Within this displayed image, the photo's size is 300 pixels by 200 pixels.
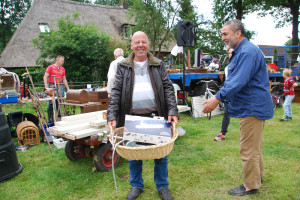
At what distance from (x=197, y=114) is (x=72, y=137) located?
5332 millimetres

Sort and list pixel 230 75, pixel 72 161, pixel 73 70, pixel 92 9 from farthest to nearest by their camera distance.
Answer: pixel 92 9
pixel 73 70
pixel 72 161
pixel 230 75

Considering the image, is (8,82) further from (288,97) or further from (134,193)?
(288,97)

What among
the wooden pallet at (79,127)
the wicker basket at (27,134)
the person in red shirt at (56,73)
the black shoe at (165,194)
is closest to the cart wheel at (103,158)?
the wooden pallet at (79,127)

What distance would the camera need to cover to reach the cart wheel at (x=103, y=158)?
11.6ft

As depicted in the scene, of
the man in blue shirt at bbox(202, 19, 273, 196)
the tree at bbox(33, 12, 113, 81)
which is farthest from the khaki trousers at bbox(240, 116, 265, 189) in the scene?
the tree at bbox(33, 12, 113, 81)

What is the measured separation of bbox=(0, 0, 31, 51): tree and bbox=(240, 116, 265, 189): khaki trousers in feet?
112

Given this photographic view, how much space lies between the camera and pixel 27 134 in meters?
5.13

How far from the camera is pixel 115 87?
261 centimetres

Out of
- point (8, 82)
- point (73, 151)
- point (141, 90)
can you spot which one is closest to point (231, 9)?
point (8, 82)

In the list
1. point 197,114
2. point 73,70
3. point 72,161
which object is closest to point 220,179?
point 72,161

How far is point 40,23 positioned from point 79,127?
2122 cm

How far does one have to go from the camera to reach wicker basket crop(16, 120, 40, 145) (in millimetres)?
5020

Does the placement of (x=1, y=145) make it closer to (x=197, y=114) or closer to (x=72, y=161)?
(x=72, y=161)

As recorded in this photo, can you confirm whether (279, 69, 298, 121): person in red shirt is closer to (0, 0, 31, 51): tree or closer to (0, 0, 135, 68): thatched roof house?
(0, 0, 135, 68): thatched roof house
